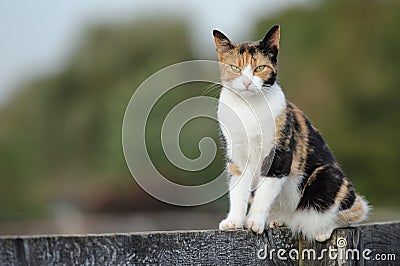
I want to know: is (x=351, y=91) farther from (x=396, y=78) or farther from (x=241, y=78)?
(x=241, y=78)

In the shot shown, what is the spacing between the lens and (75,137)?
106 ft

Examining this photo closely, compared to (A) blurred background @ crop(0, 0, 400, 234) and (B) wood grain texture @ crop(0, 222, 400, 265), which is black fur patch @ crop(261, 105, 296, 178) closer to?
(B) wood grain texture @ crop(0, 222, 400, 265)

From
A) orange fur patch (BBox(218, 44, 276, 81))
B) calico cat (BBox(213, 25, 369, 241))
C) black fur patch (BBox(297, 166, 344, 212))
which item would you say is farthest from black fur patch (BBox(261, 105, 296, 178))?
orange fur patch (BBox(218, 44, 276, 81))

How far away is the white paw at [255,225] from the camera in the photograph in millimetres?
2619

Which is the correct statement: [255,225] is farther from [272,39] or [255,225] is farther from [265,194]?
[272,39]

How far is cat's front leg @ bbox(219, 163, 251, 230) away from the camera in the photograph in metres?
3.09

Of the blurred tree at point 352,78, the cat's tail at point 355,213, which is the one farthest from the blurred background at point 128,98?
the cat's tail at point 355,213

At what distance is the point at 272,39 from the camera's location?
10.0 ft

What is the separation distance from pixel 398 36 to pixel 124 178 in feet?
30.8

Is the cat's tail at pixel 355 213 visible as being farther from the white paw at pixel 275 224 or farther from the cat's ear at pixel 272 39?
the cat's ear at pixel 272 39

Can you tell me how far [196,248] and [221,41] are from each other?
0.98 meters

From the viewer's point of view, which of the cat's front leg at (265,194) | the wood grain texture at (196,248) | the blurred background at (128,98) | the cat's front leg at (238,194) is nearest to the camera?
the wood grain texture at (196,248)

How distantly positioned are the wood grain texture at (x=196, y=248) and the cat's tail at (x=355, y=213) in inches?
9.0

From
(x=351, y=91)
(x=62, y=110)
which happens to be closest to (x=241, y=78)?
(x=351, y=91)
